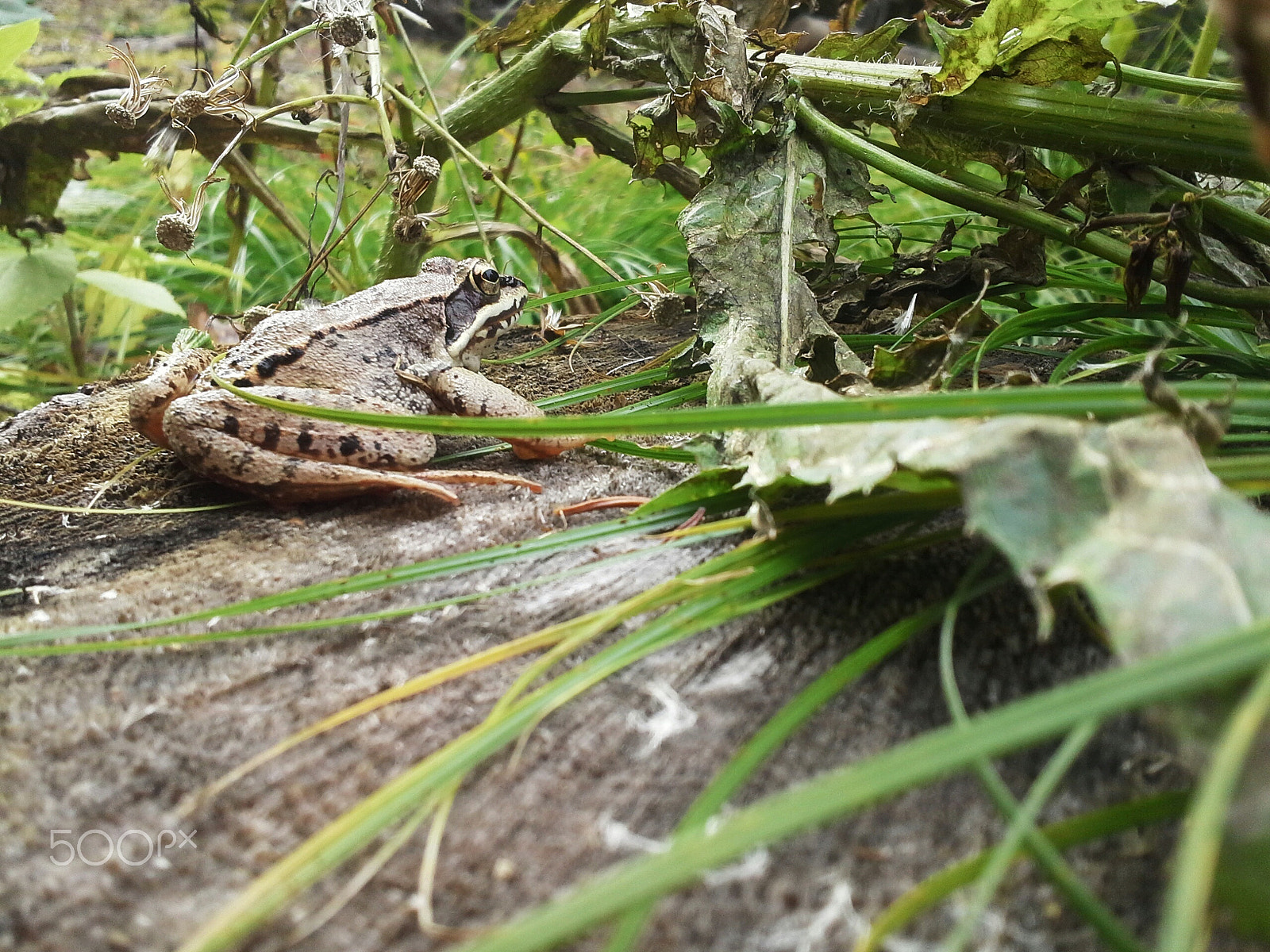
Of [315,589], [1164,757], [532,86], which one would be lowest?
[1164,757]

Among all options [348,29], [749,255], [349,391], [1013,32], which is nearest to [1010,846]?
[749,255]

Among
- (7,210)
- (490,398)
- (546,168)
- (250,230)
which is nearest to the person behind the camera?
(490,398)

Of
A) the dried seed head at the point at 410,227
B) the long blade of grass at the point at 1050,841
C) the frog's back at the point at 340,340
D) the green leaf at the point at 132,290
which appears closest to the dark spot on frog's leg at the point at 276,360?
the frog's back at the point at 340,340

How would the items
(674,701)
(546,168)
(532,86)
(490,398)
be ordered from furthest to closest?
(546,168)
(532,86)
(490,398)
(674,701)

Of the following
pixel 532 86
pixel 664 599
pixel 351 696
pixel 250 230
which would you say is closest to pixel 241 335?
pixel 532 86

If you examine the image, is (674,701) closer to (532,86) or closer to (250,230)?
(532,86)

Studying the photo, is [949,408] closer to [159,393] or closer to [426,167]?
[426,167]
